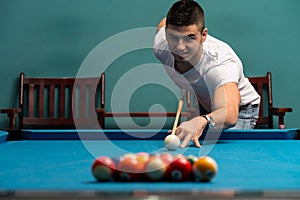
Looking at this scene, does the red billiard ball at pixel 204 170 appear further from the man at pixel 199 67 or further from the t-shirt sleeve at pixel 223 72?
the t-shirt sleeve at pixel 223 72

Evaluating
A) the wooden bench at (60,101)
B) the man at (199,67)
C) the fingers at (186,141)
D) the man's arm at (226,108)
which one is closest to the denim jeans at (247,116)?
the man at (199,67)

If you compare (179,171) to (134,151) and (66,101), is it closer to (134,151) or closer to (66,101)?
(134,151)

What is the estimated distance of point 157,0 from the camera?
446 cm

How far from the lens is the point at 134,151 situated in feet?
5.97

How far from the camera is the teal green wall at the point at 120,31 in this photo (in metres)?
4.41

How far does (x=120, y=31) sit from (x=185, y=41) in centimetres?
224

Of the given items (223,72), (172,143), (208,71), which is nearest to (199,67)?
(208,71)

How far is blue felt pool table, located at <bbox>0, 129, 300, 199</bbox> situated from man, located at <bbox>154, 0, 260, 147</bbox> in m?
0.12

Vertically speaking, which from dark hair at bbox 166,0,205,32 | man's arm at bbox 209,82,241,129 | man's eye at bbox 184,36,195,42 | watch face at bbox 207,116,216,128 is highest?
dark hair at bbox 166,0,205,32

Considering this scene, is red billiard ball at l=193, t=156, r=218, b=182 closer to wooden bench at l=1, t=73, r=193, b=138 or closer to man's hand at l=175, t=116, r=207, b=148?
man's hand at l=175, t=116, r=207, b=148

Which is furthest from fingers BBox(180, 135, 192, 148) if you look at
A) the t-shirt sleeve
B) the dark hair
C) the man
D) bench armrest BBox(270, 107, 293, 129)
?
bench armrest BBox(270, 107, 293, 129)

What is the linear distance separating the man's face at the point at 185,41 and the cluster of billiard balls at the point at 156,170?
1.25 m

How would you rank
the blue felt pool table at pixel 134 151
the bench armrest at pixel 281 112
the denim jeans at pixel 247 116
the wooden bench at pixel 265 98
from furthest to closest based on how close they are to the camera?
the wooden bench at pixel 265 98 < the bench armrest at pixel 281 112 < the denim jeans at pixel 247 116 < the blue felt pool table at pixel 134 151

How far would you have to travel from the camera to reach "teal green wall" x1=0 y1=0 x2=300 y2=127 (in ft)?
14.5
